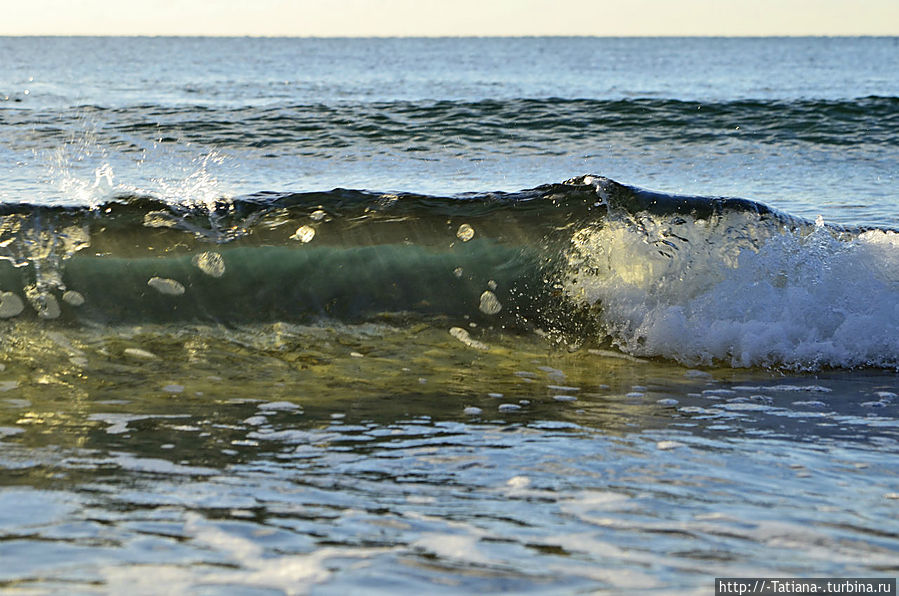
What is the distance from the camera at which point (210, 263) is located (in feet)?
21.6

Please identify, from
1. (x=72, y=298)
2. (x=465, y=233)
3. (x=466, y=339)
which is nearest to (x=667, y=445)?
(x=466, y=339)

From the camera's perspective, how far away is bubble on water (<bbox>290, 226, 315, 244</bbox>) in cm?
691

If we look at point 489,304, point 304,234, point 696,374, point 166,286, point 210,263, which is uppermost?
point 304,234

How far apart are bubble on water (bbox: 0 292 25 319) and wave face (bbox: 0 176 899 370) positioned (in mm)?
10

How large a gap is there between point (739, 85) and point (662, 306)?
84.5 ft

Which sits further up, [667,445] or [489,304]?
[489,304]

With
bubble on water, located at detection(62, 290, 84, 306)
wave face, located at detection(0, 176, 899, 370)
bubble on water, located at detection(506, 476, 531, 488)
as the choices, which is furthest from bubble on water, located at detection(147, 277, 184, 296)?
bubble on water, located at detection(506, 476, 531, 488)

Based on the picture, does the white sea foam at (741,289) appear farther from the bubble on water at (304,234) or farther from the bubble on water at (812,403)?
the bubble on water at (304,234)

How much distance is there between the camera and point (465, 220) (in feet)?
23.4

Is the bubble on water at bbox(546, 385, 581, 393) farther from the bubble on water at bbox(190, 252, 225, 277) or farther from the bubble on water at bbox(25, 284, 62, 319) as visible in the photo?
the bubble on water at bbox(25, 284, 62, 319)

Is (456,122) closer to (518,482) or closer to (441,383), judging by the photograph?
(441,383)

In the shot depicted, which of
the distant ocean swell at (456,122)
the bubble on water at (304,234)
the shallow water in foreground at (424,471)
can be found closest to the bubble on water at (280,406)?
the shallow water in foreground at (424,471)

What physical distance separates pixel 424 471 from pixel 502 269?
10.8 ft

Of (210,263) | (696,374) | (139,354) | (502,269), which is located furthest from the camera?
(502,269)
